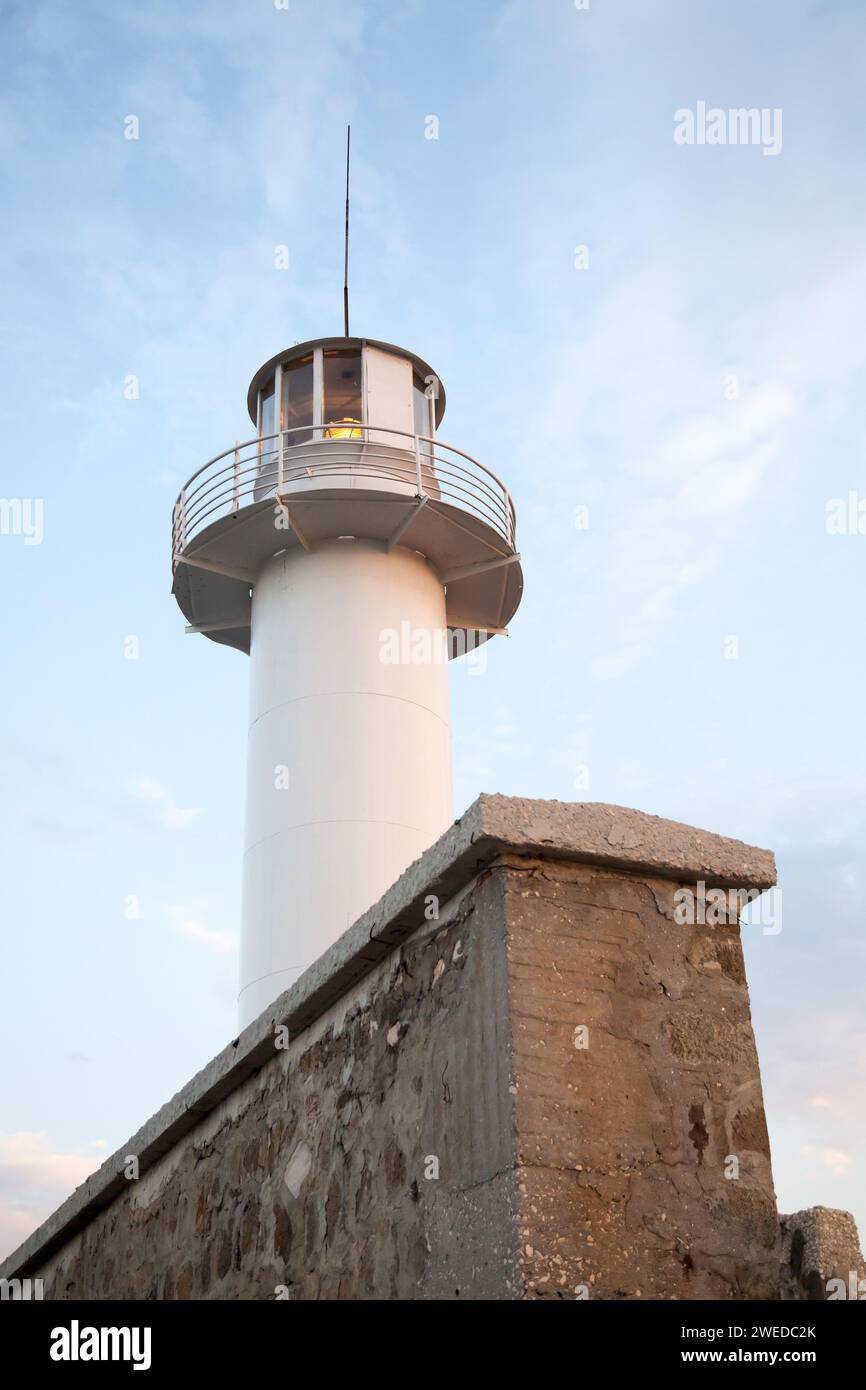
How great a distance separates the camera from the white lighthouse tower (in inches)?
487

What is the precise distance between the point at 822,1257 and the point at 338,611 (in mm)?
10692

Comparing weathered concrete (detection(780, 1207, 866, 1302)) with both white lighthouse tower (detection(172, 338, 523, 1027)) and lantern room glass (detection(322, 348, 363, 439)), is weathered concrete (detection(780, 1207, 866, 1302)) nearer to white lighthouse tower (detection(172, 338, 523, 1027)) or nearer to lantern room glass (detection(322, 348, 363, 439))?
white lighthouse tower (detection(172, 338, 523, 1027))

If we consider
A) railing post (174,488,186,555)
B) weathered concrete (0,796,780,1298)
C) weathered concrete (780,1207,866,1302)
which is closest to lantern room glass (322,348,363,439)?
railing post (174,488,186,555)

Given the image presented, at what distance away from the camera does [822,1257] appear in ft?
10.5

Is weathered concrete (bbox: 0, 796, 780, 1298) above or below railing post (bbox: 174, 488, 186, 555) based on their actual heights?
below

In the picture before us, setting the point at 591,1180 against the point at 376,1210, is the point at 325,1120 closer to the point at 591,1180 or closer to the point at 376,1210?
the point at 376,1210

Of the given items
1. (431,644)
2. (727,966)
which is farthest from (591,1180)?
(431,644)

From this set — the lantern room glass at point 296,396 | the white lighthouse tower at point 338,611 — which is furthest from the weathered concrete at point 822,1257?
the lantern room glass at point 296,396

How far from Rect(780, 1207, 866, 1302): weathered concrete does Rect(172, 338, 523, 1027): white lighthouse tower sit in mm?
8759

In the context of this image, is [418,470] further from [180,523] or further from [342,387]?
[180,523]

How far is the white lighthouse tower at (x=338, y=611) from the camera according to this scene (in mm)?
12367

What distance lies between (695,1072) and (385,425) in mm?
12030

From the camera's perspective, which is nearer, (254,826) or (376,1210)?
(376,1210)
